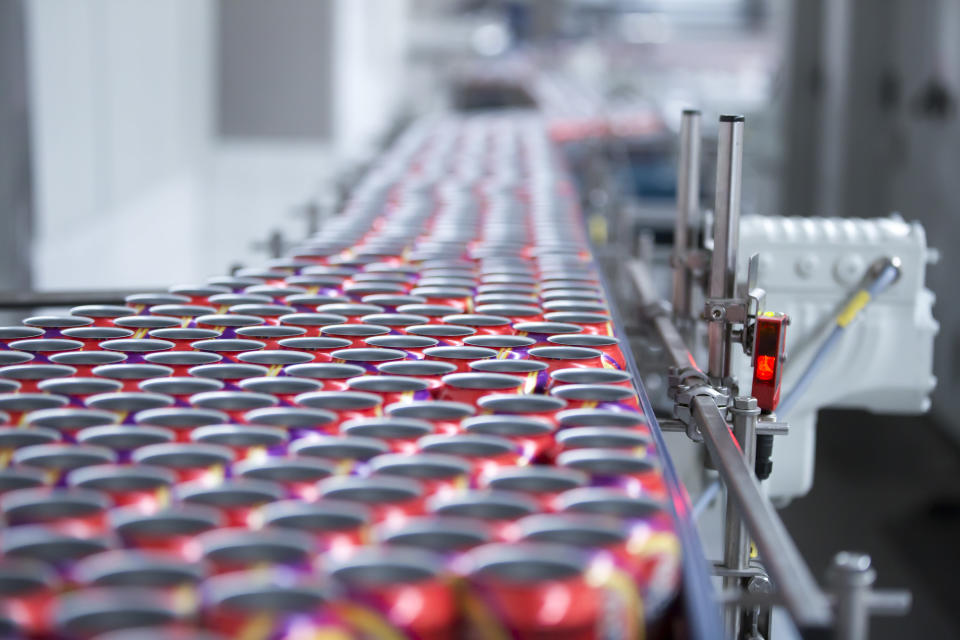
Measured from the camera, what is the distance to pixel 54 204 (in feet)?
15.3

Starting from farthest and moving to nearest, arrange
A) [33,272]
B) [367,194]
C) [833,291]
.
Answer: [33,272] < [367,194] < [833,291]

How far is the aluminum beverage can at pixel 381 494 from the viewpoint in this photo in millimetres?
1021

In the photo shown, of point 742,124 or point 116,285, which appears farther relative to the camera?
point 116,285

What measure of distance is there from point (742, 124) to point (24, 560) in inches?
50.7

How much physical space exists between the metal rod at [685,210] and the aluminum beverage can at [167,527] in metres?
A: 1.43

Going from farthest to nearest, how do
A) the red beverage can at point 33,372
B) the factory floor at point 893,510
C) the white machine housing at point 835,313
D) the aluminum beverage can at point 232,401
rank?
the factory floor at point 893,510
the white machine housing at point 835,313
the red beverage can at point 33,372
the aluminum beverage can at point 232,401

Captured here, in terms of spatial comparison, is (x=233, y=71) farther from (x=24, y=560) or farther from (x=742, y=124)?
(x=24, y=560)

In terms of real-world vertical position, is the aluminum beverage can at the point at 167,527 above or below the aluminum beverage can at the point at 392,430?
below

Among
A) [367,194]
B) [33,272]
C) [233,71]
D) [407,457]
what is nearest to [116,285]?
[33,272]

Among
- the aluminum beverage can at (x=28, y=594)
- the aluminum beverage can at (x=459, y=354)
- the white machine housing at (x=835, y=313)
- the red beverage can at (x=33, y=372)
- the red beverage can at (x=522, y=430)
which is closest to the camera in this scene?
the aluminum beverage can at (x=28, y=594)

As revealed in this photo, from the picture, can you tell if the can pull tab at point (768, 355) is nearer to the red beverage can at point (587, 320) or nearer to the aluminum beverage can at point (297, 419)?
the red beverage can at point (587, 320)

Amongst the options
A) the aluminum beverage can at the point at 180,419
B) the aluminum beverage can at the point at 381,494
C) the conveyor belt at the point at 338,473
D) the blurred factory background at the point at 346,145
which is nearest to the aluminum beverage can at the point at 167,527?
the conveyor belt at the point at 338,473

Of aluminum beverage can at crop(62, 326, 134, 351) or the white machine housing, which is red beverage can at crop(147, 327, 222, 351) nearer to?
aluminum beverage can at crop(62, 326, 134, 351)

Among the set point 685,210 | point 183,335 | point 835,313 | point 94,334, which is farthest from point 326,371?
point 835,313
